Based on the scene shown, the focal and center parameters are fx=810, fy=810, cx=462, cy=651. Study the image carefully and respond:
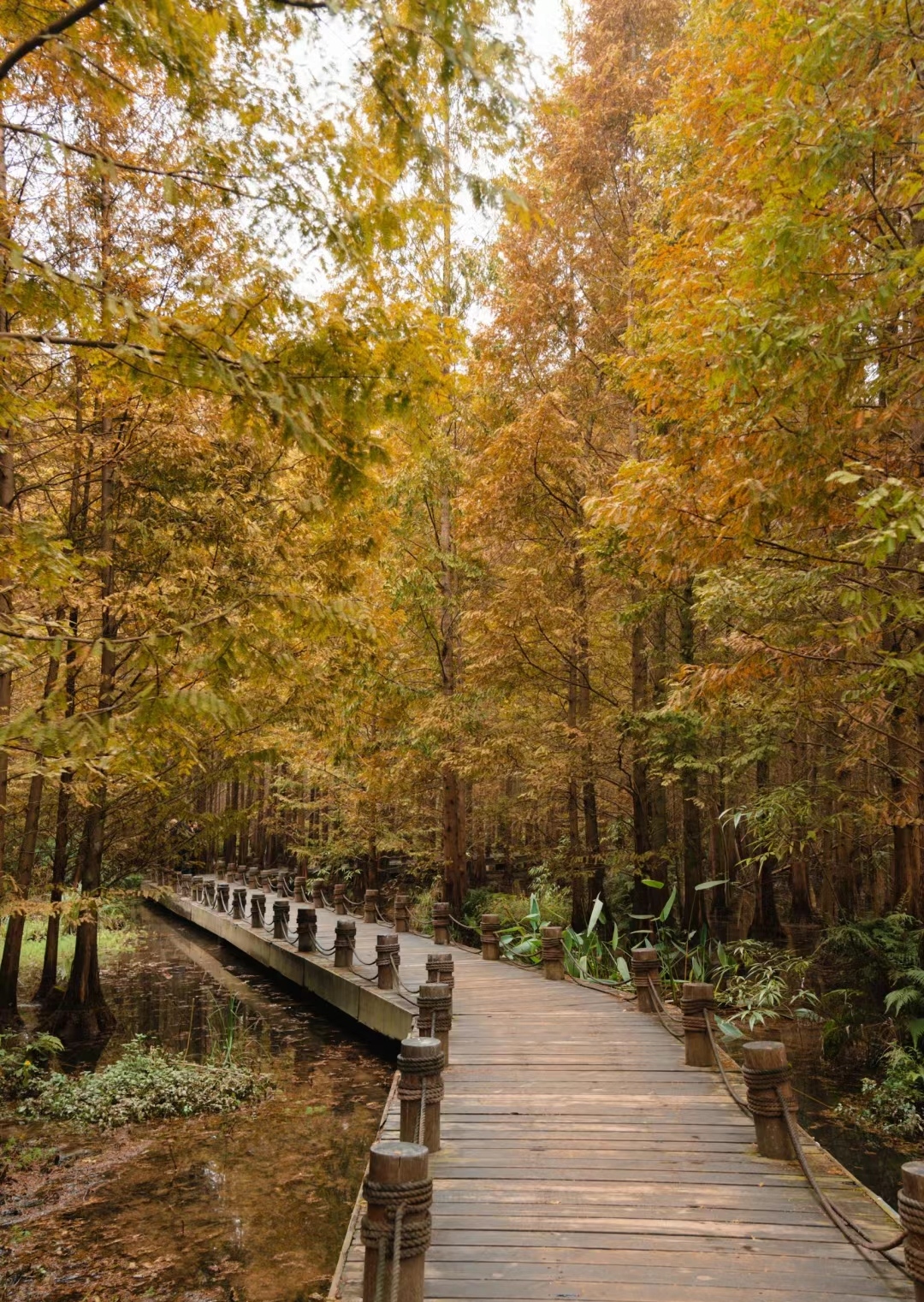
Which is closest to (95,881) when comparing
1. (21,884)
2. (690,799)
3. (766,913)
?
(21,884)

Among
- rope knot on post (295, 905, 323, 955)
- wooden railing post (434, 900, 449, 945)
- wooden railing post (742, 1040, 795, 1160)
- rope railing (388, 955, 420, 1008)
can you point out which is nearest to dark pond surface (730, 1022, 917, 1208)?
wooden railing post (742, 1040, 795, 1160)

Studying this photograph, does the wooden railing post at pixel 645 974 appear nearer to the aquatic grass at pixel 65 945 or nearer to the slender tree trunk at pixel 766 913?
the slender tree trunk at pixel 766 913

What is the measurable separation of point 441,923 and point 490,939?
1.84 m

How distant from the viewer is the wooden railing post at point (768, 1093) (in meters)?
5.30

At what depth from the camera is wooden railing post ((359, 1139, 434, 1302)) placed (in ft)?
11.2

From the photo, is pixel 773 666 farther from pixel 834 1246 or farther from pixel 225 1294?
pixel 225 1294

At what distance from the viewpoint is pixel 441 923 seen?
52.5 ft

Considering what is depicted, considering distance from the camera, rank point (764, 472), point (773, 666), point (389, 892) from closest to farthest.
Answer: point (764, 472)
point (773, 666)
point (389, 892)

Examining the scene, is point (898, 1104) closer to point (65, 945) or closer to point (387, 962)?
point (387, 962)

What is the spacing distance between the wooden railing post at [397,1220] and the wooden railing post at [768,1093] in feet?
8.95

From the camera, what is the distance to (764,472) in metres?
6.41

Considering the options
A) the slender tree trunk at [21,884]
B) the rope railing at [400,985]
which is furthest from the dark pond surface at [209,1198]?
the slender tree trunk at [21,884]

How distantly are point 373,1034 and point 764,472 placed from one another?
1073 cm

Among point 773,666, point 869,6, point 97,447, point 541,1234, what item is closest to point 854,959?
point 773,666
